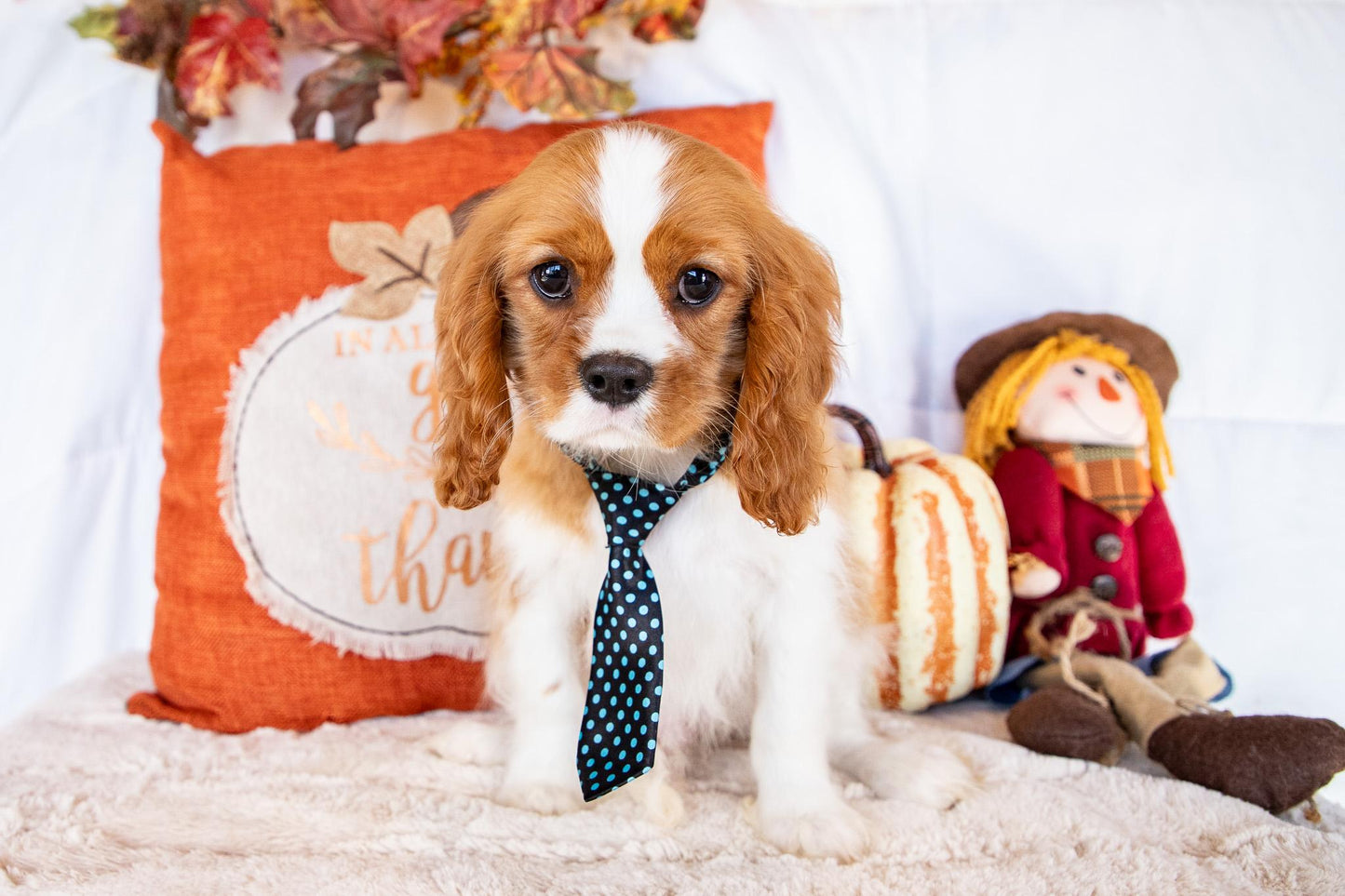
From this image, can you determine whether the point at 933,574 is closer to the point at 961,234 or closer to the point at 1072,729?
the point at 1072,729

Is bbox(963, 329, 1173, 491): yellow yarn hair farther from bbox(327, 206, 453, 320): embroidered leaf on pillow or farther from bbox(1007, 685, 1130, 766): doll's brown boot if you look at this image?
bbox(327, 206, 453, 320): embroidered leaf on pillow

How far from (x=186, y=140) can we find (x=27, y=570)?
119 centimetres

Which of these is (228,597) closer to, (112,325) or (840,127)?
(112,325)

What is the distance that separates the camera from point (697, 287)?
1.43m

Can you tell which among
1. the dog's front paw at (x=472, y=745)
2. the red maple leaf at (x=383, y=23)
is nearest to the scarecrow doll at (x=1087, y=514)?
the dog's front paw at (x=472, y=745)

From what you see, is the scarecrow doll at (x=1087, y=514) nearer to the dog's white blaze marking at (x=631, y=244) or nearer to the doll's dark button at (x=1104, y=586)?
the doll's dark button at (x=1104, y=586)

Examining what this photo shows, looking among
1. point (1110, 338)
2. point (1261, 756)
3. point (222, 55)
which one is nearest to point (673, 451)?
point (1261, 756)

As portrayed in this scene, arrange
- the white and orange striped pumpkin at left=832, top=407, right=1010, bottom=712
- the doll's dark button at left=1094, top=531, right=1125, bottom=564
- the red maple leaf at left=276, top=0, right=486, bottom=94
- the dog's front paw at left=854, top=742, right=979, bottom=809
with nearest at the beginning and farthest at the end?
1. the dog's front paw at left=854, top=742, right=979, bottom=809
2. the white and orange striped pumpkin at left=832, top=407, right=1010, bottom=712
3. the doll's dark button at left=1094, top=531, right=1125, bottom=564
4. the red maple leaf at left=276, top=0, right=486, bottom=94

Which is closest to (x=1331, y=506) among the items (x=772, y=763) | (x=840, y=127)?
(x=840, y=127)

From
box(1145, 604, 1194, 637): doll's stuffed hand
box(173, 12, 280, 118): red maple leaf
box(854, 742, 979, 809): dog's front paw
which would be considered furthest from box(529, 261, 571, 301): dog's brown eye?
box(1145, 604, 1194, 637): doll's stuffed hand

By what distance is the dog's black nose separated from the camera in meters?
1.30

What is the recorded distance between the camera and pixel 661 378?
1331 mm

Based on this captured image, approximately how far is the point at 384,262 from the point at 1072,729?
1.62 meters

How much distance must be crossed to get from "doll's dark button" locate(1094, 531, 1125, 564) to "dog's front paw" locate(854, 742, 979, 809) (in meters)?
0.59
